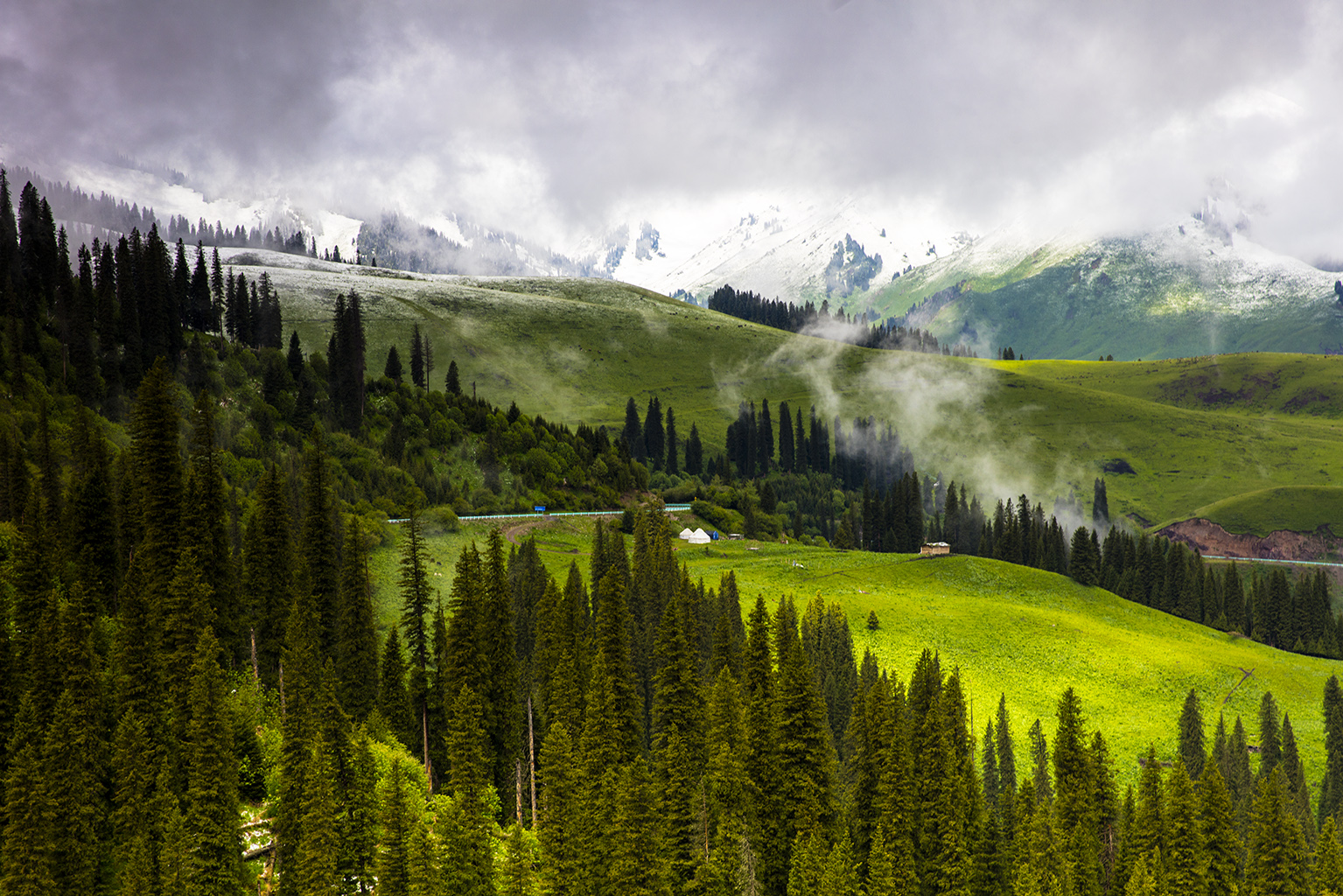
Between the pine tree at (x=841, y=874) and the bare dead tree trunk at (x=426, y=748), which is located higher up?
the bare dead tree trunk at (x=426, y=748)

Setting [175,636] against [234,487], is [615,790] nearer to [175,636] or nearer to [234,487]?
[175,636]

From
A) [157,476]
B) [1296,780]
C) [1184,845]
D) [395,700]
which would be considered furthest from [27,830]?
[1296,780]

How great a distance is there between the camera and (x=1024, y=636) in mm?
136500

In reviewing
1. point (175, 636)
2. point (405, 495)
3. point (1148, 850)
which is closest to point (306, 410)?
point (405, 495)

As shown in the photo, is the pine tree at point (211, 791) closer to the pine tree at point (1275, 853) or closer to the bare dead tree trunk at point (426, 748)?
the bare dead tree trunk at point (426, 748)

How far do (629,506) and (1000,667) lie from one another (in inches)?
2840

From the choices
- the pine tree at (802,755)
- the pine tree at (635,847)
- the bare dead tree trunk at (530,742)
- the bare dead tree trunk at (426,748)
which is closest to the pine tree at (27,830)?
the bare dead tree trunk at (426,748)

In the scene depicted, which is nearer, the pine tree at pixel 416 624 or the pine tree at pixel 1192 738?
the pine tree at pixel 416 624

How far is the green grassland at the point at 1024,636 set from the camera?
116 meters

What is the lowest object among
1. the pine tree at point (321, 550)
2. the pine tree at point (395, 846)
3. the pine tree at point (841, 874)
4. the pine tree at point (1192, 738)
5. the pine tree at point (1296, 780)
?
the pine tree at point (1296, 780)

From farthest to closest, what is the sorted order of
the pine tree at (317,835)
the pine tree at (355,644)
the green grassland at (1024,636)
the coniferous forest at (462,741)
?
1. the green grassland at (1024,636)
2. the pine tree at (355,644)
3. the coniferous forest at (462,741)
4. the pine tree at (317,835)

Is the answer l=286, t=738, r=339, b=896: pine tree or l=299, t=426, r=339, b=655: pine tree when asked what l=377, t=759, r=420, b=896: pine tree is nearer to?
l=286, t=738, r=339, b=896: pine tree

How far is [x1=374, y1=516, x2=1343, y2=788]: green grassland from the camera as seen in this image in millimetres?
115812

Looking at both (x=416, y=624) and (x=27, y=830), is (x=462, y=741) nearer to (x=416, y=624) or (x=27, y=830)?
(x=416, y=624)
